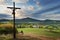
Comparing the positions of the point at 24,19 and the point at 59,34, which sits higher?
the point at 24,19

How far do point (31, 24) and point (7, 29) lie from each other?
0.57 metres

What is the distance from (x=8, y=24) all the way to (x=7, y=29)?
0.38 ft

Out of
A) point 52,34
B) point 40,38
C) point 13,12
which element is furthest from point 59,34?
point 13,12

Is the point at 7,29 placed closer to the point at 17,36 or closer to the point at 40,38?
the point at 17,36

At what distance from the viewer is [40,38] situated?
426 centimetres

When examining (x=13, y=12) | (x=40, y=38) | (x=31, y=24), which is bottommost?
(x=40, y=38)

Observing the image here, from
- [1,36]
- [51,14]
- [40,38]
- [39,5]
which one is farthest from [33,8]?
[1,36]

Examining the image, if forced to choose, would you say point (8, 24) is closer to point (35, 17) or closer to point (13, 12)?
point (13, 12)

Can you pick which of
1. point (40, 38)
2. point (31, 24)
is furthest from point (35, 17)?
point (40, 38)

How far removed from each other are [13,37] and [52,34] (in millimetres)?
898

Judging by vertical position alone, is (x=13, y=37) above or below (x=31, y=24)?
below

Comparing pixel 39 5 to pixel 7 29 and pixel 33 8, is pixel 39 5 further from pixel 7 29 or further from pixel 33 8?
pixel 7 29

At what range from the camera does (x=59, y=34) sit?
4293 mm

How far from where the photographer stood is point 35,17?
4.35 meters
